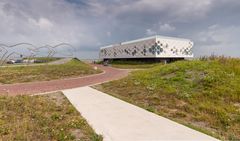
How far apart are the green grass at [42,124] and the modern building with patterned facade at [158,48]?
177 ft

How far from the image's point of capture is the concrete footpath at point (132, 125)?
5459mm

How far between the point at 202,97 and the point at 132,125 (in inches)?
205

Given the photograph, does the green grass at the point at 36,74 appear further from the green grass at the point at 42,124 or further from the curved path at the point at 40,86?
the green grass at the point at 42,124

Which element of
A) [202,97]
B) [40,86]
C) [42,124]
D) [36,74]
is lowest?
[40,86]

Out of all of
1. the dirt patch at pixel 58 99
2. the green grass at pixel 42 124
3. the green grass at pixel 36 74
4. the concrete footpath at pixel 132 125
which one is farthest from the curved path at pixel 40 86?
the concrete footpath at pixel 132 125

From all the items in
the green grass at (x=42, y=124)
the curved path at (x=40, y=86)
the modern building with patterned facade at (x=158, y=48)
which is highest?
the modern building with patterned facade at (x=158, y=48)

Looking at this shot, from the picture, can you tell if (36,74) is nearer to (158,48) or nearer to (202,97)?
(202,97)

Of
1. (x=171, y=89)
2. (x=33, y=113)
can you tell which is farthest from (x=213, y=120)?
(x=33, y=113)

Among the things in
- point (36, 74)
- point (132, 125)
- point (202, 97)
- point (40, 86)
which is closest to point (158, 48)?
point (36, 74)

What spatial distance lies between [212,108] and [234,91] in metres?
2.73

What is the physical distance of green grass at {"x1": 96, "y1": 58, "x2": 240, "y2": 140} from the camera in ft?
23.2

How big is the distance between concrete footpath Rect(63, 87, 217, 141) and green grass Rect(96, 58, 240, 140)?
25.6 inches

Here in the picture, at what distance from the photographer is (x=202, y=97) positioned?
10.2 meters

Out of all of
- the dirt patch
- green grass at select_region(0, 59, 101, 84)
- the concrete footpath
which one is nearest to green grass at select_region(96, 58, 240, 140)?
the concrete footpath
